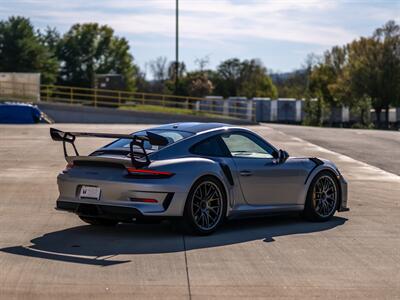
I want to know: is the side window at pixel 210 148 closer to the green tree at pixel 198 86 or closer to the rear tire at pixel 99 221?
the rear tire at pixel 99 221

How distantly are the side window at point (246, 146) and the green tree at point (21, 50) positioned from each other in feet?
210

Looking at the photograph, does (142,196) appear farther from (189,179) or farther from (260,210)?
(260,210)

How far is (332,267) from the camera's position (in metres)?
7.62

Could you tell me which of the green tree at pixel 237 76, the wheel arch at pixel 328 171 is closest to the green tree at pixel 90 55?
the green tree at pixel 237 76

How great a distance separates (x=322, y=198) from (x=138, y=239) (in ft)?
9.28

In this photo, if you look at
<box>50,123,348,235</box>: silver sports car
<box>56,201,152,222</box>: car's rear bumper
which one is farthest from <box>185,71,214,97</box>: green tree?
<box>56,201,152,222</box>: car's rear bumper

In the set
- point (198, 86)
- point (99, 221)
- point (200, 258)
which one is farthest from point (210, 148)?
point (198, 86)

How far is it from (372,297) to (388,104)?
6554 cm

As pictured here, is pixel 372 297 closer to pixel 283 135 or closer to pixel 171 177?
pixel 171 177

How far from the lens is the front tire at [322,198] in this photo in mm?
10320

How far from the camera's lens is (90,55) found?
87.4 metres

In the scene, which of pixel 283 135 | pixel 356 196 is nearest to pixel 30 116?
pixel 283 135

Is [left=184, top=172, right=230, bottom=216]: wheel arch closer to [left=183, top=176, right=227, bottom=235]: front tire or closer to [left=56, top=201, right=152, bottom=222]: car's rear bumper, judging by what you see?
[left=183, top=176, right=227, bottom=235]: front tire

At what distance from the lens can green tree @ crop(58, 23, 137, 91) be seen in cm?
8438
